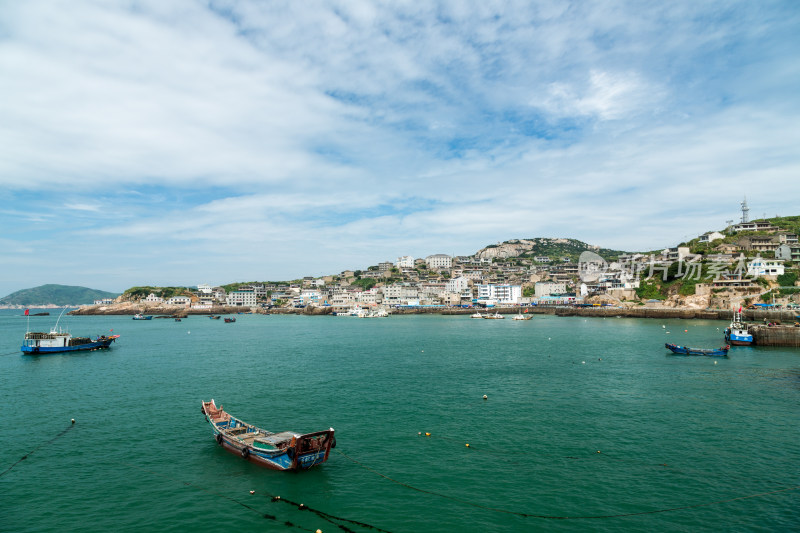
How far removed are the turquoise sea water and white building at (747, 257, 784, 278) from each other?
66792 millimetres

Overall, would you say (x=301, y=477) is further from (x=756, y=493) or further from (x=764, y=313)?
(x=764, y=313)

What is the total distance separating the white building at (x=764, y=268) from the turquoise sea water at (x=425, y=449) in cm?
6679

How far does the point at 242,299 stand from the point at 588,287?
133054 millimetres

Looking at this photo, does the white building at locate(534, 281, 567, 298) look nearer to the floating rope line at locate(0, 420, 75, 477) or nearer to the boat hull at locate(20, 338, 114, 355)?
the boat hull at locate(20, 338, 114, 355)

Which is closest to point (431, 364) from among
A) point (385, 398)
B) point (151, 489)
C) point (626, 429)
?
point (385, 398)

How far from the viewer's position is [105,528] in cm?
1280

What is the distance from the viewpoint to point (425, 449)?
1852 cm

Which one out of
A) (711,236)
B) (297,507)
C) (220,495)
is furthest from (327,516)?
(711,236)

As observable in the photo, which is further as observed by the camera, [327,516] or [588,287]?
[588,287]

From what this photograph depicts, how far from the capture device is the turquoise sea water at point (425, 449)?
13406mm

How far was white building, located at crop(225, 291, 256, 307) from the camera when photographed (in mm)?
178750

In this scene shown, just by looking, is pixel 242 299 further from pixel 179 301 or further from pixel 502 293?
pixel 502 293

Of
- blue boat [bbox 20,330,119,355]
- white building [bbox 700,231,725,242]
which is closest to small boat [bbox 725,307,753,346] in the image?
blue boat [bbox 20,330,119,355]

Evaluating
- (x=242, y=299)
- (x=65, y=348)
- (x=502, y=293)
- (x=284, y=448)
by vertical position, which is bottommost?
(x=284, y=448)
